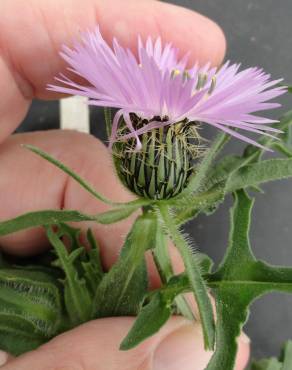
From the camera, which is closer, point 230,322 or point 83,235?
point 230,322

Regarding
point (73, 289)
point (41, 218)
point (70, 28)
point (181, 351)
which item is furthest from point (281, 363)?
point (70, 28)

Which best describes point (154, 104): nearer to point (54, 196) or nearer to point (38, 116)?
point (54, 196)

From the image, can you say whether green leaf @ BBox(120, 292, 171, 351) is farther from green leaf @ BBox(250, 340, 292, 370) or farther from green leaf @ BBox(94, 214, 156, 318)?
green leaf @ BBox(250, 340, 292, 370)

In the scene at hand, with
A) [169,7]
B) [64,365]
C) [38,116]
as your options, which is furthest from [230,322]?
[38,116]

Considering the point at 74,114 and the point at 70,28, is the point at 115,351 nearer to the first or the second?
the point at 70,28

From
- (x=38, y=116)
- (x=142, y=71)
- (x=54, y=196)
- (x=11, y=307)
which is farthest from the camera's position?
(x=38, y=116)

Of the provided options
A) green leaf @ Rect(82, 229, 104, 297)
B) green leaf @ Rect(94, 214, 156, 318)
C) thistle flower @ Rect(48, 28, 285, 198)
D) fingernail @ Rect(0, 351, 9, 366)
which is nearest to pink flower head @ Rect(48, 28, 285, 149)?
thistle flower @ Rect(48, 28, 285, 198)

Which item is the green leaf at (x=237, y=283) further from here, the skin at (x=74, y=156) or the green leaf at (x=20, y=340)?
the green leaf at (x=20, y=340)

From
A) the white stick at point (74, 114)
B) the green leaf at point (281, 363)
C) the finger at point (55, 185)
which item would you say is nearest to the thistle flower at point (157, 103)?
the finger at point (55, 185)
